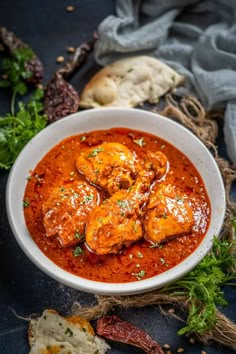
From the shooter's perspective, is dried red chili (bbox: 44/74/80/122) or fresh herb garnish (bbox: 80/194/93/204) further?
dried red chili (bbox: 44/74/80/122)

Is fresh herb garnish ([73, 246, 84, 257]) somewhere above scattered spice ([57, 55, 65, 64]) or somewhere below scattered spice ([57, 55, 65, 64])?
below

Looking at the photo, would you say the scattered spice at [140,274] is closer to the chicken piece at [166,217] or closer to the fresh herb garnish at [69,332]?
the chicken piece at [166,217]

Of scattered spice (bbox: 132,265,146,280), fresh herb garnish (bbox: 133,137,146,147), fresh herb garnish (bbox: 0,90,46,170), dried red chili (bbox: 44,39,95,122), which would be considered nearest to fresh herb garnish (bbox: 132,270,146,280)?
scattered spice (bbox: 132,265,146,280)

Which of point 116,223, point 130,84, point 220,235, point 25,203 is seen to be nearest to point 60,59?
point 130,84

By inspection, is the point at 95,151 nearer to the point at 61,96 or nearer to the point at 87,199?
the point at 87,199

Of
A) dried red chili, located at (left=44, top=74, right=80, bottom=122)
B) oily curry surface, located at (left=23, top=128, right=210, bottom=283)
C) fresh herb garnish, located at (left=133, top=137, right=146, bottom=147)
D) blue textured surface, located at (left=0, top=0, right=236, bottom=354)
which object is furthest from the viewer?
dried red chili, located at (left=44, top=74, right=80, bottom=122)

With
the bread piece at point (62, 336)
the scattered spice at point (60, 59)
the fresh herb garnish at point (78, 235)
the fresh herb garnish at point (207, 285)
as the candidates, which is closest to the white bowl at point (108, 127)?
the fresh herb garnish at point (207, 285)

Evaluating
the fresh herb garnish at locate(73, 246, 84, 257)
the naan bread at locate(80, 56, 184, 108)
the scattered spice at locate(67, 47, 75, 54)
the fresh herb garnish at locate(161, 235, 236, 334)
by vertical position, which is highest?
the scattered spice at locate(67, 47, 75, 54)

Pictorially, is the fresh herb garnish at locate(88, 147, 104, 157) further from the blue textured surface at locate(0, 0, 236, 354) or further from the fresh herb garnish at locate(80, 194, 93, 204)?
the blue textured surface at locate(0, 0, 236, 354)
